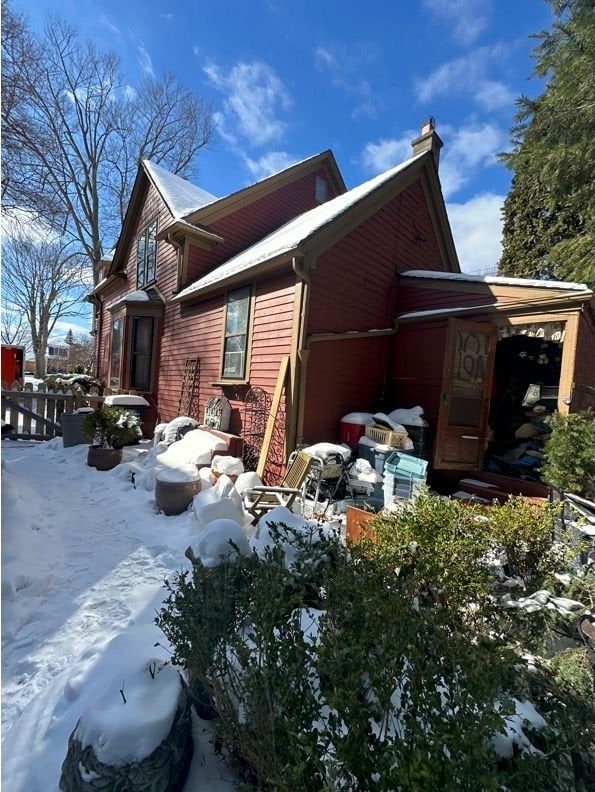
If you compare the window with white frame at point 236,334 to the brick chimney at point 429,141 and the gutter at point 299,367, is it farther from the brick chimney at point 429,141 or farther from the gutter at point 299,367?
the brick chimney at point 429,141

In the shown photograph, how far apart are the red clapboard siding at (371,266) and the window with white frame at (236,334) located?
165cm

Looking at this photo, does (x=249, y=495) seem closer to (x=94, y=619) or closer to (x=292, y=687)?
(x=94, y=619)

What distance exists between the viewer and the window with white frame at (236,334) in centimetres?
715

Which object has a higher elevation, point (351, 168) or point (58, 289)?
point (351, 168)

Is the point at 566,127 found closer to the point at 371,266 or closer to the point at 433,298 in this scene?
the point at 433,298

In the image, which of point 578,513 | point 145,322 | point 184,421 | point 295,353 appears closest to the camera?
point 578,513

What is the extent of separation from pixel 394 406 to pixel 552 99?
6.24 m

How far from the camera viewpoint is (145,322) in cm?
1067

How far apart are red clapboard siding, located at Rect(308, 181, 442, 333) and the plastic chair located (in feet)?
6.93

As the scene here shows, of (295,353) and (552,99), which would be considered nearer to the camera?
(295,353)

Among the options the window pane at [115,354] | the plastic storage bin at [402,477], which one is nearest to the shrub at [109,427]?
the plastic storage bin at [402,477]

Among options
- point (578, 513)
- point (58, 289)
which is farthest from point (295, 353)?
point (58, 289)

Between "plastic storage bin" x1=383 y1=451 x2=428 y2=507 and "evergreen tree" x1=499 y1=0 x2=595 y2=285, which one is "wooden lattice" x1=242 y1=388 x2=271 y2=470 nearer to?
"plastic storage bin" x1=383 y1=451 x2=428 y2=507

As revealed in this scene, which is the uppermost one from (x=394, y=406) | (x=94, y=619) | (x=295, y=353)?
→ (x=295, y=353)
